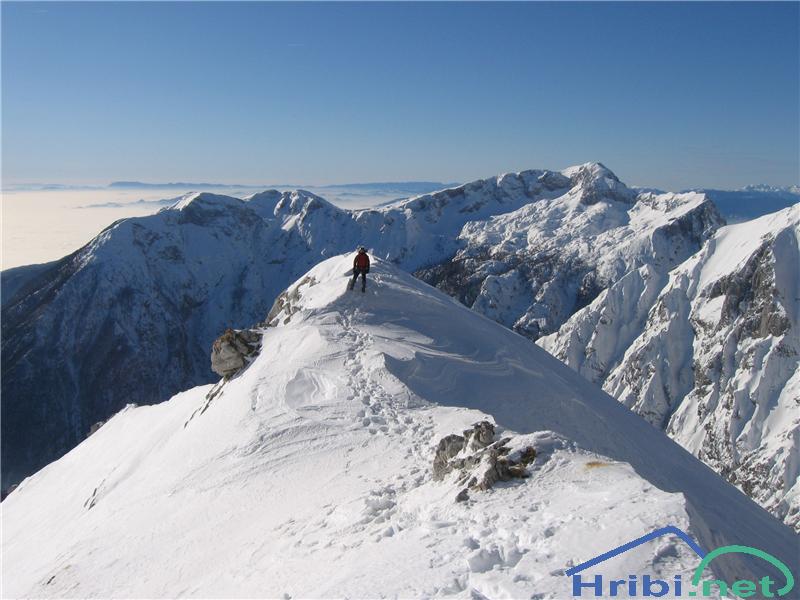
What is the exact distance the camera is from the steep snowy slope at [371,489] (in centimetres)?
1041

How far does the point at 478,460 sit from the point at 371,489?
123 inches

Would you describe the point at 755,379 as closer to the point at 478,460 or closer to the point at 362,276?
the point at 362,276

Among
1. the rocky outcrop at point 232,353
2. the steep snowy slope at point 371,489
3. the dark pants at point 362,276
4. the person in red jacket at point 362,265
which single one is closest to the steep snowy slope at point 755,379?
the dark pants at point 362,276

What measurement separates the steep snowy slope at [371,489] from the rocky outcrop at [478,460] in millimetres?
253

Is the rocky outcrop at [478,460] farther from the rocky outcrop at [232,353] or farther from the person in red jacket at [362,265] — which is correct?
the person in red jacket at [362,265]

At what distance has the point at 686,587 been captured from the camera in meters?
8.73

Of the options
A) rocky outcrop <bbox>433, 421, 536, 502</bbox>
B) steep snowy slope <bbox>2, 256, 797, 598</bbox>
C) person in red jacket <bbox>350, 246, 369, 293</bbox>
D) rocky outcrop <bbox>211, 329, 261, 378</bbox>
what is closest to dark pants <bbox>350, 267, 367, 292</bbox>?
person in red jacket <bbox>350, 246, 369, 293</bbox>

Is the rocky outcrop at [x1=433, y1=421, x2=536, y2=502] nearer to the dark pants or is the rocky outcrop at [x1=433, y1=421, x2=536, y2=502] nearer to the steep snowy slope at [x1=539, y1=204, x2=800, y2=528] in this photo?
the dark pants

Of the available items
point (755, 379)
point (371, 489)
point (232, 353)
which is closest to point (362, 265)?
point (232, 353)

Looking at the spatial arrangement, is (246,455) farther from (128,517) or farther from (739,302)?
(739,302)

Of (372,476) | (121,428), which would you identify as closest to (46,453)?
(121,428)

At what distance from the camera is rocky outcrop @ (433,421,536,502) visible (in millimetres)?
13289

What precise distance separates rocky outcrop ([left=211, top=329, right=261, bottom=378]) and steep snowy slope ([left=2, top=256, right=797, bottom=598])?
2.91 ft

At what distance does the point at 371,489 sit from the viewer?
51.0 feet
